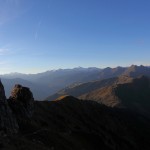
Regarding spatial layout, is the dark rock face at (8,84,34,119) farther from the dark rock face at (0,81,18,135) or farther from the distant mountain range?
the dark rock face at (0,81,18,135)

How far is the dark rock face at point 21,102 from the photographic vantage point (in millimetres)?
78975

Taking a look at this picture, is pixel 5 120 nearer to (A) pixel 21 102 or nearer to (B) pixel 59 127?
(A) pixel 21 102

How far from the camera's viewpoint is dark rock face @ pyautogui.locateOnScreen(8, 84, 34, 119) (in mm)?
78975

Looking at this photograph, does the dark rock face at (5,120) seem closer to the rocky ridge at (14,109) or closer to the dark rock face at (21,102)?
the rocky ridge at (14,109)

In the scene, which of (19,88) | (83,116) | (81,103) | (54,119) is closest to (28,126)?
(19,88)

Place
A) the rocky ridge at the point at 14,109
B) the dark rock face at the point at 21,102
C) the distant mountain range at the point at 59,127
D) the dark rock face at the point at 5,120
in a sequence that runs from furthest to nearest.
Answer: the dark rock face at the point at 21,102 < the rocky ridge at the point at 14,109 < the dark rock face at the point at 5,120 < the distant mountain range at the point at 59,127

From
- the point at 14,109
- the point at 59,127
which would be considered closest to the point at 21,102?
the point at 14,109

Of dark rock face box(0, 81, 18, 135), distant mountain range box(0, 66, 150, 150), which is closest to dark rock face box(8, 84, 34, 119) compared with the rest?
distant mountain range box(0, 66, 150, 150)

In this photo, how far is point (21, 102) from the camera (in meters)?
84.6

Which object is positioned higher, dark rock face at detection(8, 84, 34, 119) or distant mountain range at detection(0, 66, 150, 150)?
dark rock face at detection(8, 84, 34, 119)

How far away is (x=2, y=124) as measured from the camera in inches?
2189

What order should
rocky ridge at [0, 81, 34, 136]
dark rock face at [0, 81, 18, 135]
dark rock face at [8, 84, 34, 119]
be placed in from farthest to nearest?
dark rock face at [8, 84, 34, 119]
rocky ridge at [0, 81, 34, 136]
dark rock face at [0, 81, 18, 135]

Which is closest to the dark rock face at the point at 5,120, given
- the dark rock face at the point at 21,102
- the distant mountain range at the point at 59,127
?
the distant mountain range at the point at 59,127

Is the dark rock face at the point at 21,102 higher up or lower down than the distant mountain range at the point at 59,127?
higher up
